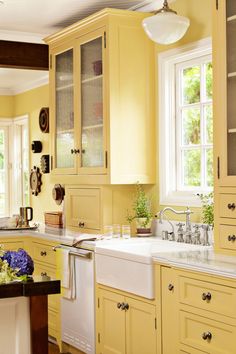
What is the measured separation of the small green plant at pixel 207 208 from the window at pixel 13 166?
15.6ft

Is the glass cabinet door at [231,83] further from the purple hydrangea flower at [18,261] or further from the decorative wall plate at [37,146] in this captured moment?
the decorative wall plate at [37,146]

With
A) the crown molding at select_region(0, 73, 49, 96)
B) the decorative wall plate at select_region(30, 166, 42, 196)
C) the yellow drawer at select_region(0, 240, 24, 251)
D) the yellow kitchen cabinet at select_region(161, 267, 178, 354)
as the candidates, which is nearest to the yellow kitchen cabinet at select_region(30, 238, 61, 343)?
the yellow drawer at select_region(0, 240, 24, 251)

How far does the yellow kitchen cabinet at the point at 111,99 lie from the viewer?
4633 mm

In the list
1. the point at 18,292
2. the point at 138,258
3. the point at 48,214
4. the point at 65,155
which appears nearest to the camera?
the point at 18,292

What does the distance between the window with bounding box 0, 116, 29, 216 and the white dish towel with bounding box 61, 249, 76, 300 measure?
4.10 m

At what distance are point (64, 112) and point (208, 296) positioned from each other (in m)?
2.57

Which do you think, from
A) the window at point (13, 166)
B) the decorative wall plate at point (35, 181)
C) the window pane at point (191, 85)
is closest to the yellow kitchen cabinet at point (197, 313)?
the window pane at point (191, 85)

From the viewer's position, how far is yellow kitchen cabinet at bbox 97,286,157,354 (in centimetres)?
372

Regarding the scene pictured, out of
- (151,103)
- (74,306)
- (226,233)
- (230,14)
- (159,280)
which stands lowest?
(74,306)

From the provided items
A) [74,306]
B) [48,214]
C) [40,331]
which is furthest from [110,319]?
[48,214]

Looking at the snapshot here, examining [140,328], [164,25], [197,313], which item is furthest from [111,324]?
[164,25]

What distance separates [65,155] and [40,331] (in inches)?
102

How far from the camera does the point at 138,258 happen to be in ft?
12.3

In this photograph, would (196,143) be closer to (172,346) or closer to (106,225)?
(106,225)
